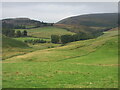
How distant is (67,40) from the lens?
504ft

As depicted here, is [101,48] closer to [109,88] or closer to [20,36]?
[109,88]

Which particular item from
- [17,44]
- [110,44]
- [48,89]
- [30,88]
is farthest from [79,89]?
[17,44]

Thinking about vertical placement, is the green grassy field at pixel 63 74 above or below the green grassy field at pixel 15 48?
above

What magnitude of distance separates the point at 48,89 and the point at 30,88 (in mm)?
1194

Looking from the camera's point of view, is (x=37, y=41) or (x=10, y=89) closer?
(x=10, y=89)

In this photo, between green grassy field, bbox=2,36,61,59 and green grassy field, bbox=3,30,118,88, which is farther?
green grassy field, bbox=2,36,61,59

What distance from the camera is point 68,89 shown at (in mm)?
13719

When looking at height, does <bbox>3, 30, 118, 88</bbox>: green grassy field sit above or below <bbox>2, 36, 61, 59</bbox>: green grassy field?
above

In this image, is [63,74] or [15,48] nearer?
[63,74]

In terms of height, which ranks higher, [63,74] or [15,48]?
[63,74]

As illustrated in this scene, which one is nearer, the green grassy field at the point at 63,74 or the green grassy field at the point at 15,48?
the green grassy field at the point at 63,74

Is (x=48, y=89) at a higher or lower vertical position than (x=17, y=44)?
higher

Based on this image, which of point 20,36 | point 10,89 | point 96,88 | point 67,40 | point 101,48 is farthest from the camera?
point 20,36

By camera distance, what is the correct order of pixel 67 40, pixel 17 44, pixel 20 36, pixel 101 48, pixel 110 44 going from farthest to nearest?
pixel 20 36, pixel 67 40, pixel 17 44, pixel 110 44, pixel 101 48
